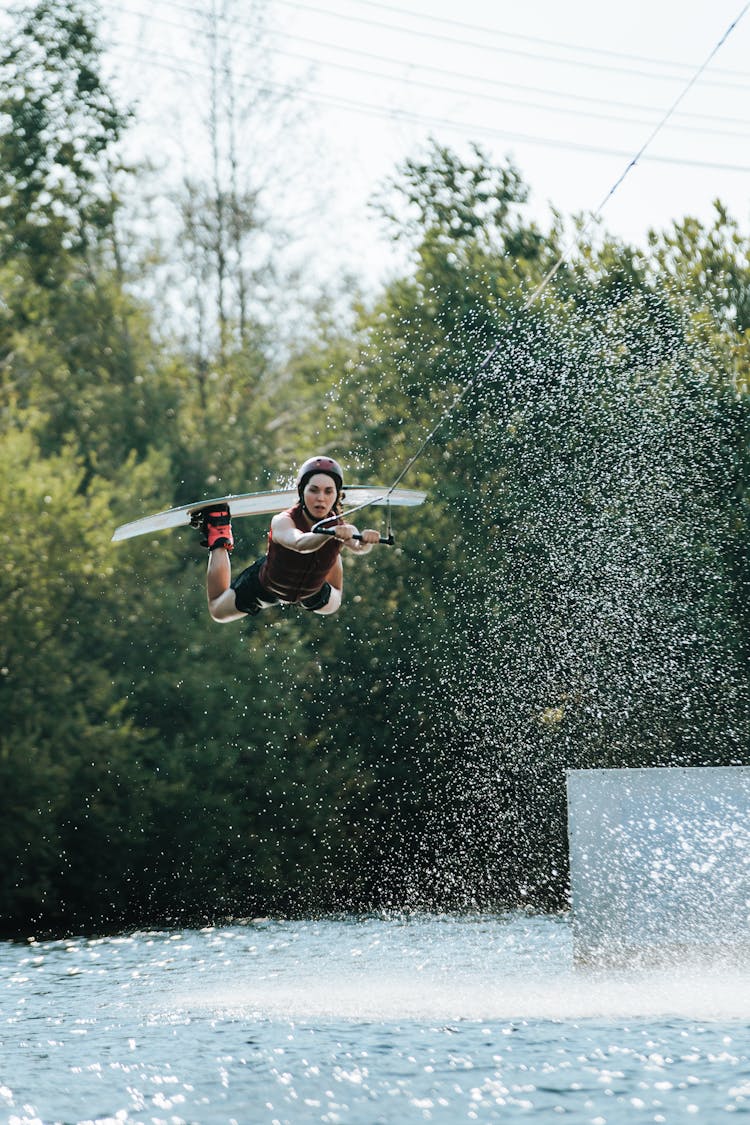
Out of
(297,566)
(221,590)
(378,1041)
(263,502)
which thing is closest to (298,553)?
(297,566)

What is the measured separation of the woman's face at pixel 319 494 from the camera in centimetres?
775

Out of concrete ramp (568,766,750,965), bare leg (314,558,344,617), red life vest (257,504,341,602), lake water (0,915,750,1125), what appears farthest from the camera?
concrete ramp (568,766,750,965)

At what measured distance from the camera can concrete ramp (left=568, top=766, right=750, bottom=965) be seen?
10.3 m

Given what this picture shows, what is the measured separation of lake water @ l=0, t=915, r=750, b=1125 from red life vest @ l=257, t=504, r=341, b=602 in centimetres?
237

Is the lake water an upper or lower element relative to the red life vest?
lower

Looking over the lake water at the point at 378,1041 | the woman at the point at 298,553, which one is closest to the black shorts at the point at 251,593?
the woman at the point at 298,553

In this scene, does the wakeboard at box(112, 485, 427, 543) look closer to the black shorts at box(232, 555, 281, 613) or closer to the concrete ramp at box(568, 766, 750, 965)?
the black shorts at box(232, 555, 281, 613)

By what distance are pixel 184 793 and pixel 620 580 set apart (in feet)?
16.9

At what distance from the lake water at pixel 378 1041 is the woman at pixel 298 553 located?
230 centimetres

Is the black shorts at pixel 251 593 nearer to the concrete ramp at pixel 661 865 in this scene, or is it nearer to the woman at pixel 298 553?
the woman at pixel 298 553

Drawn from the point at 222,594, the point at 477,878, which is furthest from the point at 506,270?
the point at 222,594

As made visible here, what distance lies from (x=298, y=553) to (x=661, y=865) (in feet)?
12.6

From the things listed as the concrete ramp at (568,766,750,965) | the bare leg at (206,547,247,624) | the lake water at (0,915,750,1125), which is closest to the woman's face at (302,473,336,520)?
the bare leg at (206,547,247,624)

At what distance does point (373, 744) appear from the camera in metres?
18.3
